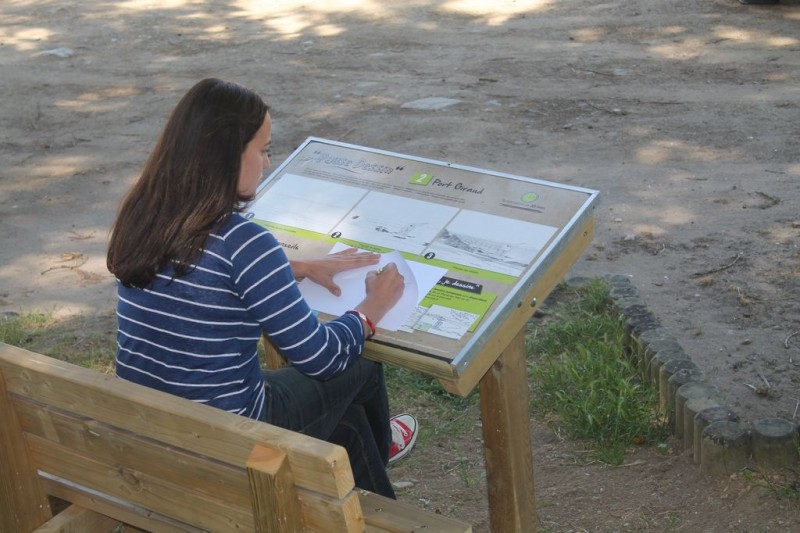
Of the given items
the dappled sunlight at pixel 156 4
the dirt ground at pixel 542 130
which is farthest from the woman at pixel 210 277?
the dappled sunlight at pixel 156 4

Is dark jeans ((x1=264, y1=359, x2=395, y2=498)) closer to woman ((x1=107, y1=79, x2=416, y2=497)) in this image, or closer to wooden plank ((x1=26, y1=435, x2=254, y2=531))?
woman ((x1=107, y1=79, x2=416, y2=497))

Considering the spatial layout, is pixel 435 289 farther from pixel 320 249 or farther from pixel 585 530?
pixel 585 530

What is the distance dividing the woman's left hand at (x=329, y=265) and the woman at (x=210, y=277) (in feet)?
0.63

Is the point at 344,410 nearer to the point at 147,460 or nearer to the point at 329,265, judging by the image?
the point at 329,265

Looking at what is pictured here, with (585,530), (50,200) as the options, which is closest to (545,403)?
(585,530)

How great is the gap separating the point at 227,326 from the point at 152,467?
0.42 metres

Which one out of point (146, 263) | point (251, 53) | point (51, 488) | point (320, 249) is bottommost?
point (251, 53)

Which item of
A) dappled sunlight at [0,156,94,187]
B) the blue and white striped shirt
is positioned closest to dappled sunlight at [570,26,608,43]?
dappled sunlight at [0,156,94,187]

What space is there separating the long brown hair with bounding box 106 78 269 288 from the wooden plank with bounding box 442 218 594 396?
2.25 ft

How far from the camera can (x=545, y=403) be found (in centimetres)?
413

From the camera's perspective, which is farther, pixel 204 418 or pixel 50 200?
pixel 50 200

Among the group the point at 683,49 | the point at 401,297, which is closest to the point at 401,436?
the point at 401,297

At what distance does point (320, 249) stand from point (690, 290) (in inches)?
94.8

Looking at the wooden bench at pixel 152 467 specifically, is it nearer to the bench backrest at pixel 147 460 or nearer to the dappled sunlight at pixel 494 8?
the bench backrest at pixel 147 460
